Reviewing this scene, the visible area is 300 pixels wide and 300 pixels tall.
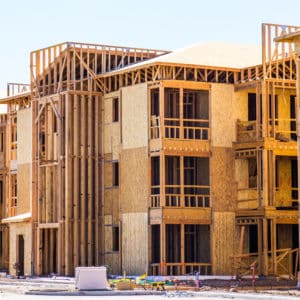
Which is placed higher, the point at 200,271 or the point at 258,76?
the point at 258,76

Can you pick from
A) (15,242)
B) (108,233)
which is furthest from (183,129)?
(15,242)

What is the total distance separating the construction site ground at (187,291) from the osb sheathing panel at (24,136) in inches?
587

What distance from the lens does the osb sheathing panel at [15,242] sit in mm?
67037

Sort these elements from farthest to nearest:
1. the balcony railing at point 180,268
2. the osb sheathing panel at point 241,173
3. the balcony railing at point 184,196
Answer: the osb sheathing panel at point 241,173 → the balcony railing at point 184,196 → the balcony railing at point 180,268

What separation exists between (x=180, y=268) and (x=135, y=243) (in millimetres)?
2691

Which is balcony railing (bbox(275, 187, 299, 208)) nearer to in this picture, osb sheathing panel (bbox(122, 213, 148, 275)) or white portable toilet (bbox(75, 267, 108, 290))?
osb sheathing panel (bbox(122, 213, 148, 275))

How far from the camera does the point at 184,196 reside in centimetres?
5922

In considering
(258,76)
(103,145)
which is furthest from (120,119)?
(258,76)

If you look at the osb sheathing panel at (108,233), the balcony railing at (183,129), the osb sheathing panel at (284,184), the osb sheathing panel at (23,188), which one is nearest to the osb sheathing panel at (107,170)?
the osb sheathing panel at (108,233)

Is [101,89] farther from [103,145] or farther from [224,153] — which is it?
[224,153]

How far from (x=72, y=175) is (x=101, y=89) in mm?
4854

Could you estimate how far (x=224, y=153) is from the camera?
60.6 metres

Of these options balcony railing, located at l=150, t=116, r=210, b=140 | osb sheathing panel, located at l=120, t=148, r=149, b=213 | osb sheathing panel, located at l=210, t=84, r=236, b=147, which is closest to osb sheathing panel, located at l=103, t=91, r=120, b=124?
osb sheathing panel, located at l=120, t=148, r=149, b=213

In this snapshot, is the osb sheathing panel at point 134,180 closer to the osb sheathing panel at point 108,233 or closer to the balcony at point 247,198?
the osb sheathing panel at point 108,233
